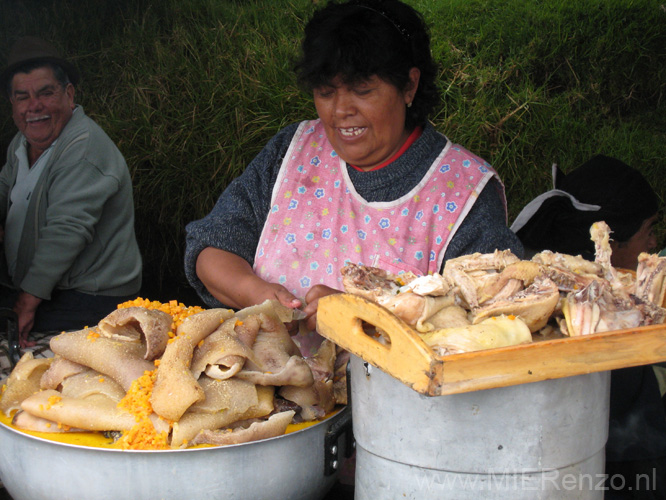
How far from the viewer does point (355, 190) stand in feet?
7.27

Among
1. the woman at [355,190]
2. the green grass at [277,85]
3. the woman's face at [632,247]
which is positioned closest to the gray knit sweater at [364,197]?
the woman at [355,190]

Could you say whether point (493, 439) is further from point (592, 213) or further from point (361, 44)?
point (592, 213)

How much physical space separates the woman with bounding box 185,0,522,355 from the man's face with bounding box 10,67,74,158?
145cm

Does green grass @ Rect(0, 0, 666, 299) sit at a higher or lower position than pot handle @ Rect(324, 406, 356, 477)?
higher

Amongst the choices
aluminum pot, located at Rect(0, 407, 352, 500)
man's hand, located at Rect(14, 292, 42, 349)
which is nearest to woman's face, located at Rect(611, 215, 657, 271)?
aluminum pot, located at Rect(0, 407, 352, 500)

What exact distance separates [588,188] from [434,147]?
0.75m

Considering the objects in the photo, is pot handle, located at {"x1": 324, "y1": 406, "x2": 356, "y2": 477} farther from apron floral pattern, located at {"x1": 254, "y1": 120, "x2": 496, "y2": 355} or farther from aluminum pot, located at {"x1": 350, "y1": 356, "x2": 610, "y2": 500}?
apron floral pattern, located at {"x1": 254, "y1": 120, "x2": 496, "y2": 355}

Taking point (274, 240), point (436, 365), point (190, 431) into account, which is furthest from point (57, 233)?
point (436, 365)

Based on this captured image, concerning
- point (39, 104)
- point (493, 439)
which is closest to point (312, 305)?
point (493, 439)

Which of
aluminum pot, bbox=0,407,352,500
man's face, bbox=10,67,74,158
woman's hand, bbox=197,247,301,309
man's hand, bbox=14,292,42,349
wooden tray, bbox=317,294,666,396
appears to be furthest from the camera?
man's face, bbox=10,67,74,158

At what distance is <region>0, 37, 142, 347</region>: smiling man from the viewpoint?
3.02 meters

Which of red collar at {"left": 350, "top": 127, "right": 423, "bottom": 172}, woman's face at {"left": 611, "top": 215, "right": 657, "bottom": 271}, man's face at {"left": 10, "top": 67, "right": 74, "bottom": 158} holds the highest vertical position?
man's face at {"left": 10, "top": 67, "right": 74, "bottom": 158}

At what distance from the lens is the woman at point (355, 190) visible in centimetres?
204

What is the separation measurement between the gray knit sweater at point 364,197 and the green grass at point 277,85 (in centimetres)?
201
